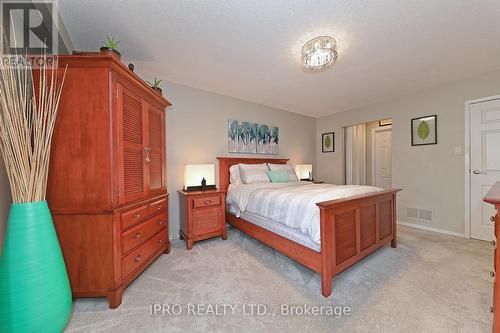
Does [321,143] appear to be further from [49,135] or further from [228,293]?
[49,135]

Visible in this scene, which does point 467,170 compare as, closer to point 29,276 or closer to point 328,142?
point 328,142

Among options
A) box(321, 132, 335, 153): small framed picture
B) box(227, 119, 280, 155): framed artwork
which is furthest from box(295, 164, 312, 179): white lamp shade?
box(321, 132, 335, 153): small framed picture

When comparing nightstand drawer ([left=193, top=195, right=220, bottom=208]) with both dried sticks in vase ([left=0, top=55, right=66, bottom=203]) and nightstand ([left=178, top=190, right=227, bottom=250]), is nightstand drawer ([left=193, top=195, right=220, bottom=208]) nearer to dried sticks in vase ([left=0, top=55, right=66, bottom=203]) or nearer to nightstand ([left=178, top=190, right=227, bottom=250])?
nightstand ([left=178, top=190, right=227, bottom=250])

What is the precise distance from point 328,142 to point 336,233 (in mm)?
3394

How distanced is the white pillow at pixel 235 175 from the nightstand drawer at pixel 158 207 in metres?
1.19

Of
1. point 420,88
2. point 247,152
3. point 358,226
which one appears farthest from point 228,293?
point 420,88

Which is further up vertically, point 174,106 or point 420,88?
point 420,88

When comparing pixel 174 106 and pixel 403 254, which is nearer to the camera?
pixel 403 254

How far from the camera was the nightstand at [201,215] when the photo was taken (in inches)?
96.5

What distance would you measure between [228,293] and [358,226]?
1.32 metres

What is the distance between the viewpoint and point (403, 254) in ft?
7.29

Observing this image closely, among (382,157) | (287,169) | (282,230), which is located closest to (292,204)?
(282,230)

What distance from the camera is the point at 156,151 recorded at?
7.04 feet

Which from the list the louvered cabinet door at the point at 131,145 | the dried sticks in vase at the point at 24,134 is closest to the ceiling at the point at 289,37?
the louvered cabinet door at the point at 131,145
